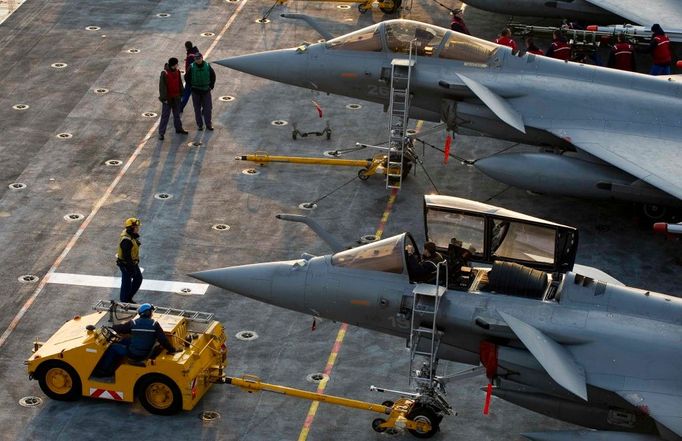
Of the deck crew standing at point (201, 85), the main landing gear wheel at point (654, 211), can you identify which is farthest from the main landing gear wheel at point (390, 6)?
the main landing gear wheel at point (654, 211)

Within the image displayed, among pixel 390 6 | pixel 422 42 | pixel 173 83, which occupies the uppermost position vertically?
pixel 422 42

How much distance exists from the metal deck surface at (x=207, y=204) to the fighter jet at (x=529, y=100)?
1.30 m

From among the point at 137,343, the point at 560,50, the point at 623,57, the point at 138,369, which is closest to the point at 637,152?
the point at 623,57

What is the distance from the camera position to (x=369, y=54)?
27.0 m

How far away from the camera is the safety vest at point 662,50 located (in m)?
30.7

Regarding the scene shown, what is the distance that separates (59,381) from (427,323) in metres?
5.55

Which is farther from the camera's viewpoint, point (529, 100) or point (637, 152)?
point (529, 100)

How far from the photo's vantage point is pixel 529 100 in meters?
25.9

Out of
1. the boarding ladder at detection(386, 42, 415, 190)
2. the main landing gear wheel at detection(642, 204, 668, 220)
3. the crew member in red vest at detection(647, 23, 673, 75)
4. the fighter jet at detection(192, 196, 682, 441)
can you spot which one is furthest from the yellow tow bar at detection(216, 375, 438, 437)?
the crew member in red vest at detection(647, 23, 673, 75)

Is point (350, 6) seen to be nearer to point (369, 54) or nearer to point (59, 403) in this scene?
point (369, 54)

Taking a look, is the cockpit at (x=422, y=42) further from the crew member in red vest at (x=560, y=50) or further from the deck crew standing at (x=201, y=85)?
the crew member in red vest at (x=560, y=50)

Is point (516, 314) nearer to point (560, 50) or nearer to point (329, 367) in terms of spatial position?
point (329, 367)

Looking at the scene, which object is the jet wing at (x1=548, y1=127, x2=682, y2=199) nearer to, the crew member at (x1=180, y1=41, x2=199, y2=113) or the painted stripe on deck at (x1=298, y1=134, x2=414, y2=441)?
the painted stripe on deck at (x1=298, y1=134, x2=414, y2=441)

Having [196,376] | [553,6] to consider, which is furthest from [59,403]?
[553,6]
